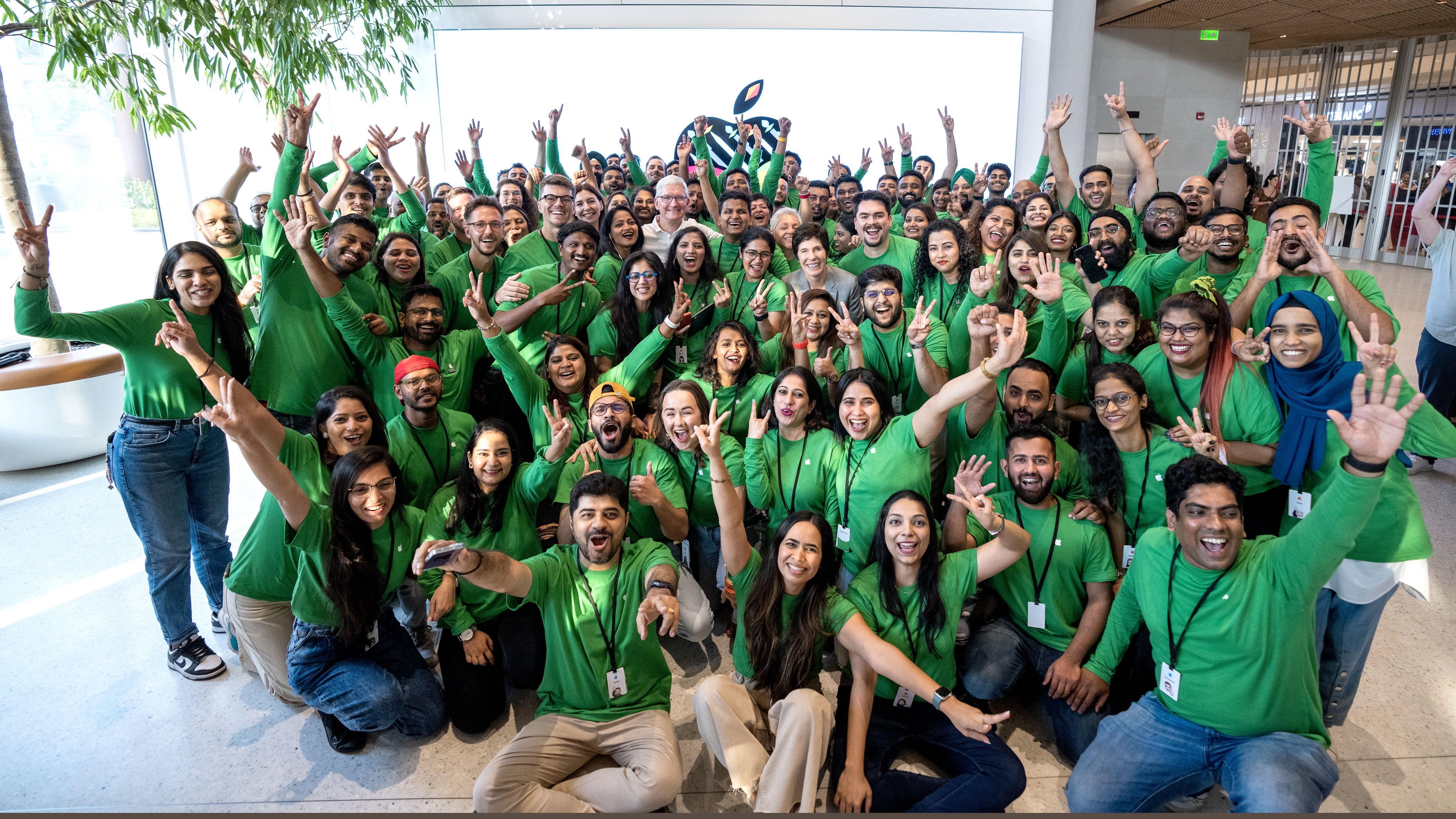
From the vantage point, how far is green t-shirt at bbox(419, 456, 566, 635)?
3.05m

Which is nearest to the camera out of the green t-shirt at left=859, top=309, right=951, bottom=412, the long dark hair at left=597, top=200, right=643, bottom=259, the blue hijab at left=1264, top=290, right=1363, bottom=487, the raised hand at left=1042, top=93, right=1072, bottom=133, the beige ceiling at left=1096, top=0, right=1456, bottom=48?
the blue hijab at left=1264, top=290, right=1363, bottom=487

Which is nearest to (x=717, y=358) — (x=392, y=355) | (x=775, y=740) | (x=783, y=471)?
(x=783, y=471)

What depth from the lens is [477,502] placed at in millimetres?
3064

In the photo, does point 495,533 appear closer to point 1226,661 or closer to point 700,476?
point 700,476

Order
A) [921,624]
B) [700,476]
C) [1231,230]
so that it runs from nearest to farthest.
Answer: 1. [921,624]
2. [700,476]
3. [1231,230]

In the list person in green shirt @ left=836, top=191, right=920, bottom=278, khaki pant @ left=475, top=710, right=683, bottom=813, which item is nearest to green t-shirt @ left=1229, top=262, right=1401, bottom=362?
person in green shirt @ left=836, top=191, right=920, bottom=278

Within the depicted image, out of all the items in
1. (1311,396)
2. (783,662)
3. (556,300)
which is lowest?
(783,662)

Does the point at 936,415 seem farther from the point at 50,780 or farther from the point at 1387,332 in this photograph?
the point at 50,780

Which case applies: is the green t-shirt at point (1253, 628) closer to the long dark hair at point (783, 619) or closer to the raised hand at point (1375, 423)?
the raised hand at point (1375, 423)

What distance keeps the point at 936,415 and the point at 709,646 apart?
4.75 feet

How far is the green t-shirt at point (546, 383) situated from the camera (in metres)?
3.59

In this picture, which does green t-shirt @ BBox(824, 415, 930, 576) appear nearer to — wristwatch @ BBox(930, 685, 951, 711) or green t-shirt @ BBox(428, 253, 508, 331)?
wristwatch @ BBox(930, 685, 951, 711)

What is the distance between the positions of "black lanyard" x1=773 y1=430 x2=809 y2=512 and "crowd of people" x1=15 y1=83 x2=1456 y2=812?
2 cm

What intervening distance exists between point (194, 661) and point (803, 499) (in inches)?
106
